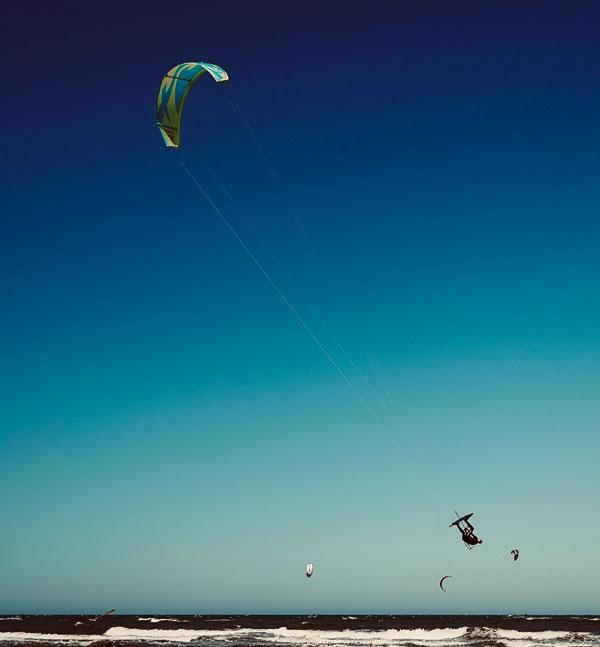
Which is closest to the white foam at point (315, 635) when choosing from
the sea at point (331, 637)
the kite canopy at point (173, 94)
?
the sea at point (331, 637)

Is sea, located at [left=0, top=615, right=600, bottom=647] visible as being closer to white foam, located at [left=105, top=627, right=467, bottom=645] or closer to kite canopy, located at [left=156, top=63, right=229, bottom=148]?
white foam, located at [left=105, top=627, right=467, bottom=645]

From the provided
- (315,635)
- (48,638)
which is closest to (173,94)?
(315,635)

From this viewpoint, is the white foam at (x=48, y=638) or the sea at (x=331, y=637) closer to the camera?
the sea at (x=331, y=637)

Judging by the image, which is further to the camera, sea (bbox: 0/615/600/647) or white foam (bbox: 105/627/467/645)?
white foam (bbox: 105/627/467/645)

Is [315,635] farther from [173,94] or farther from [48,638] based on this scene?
[173,94]

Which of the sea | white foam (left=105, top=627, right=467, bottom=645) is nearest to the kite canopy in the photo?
the sea

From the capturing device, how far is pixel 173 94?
11602 millimetres

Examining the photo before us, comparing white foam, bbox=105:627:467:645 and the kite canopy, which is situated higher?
the kite canopy

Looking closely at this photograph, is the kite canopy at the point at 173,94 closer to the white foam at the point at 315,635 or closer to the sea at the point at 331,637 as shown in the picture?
the sea at the point at 331,637

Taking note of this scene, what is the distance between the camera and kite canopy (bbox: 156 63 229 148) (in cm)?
1157

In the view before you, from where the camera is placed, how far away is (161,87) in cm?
1166

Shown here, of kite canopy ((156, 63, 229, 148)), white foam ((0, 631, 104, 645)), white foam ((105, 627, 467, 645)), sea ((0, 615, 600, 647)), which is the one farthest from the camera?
white foam ((0, 631, 104, 645))

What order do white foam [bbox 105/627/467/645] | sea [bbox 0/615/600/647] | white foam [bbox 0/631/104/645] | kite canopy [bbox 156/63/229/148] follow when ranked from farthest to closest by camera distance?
white foam [bbox 0/631/104/645] → white foam [bbox 105/627/467/645] → sea [bbox 0/615/600/647] → kite canopy [bbox 156/63/229/148]

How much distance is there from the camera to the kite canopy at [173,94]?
38.0ft
